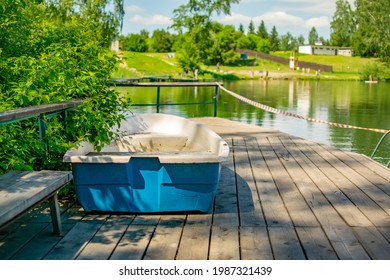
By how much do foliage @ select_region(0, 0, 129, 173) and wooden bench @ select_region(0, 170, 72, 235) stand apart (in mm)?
545

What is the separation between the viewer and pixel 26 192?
2996mm

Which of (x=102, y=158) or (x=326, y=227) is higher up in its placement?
(x=102, y=158)

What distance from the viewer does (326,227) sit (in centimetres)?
369

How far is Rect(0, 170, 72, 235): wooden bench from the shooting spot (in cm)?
272

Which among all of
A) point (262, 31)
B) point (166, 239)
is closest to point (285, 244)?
point (166, 239)

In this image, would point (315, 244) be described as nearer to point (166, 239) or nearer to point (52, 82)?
point (166, 239)

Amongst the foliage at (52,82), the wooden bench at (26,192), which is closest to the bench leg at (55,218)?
the wooden bench at (26,192)

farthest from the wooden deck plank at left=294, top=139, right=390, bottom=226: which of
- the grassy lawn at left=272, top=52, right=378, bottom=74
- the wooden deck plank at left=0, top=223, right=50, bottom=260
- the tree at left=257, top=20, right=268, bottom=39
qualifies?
the tree at left=257, top=20, right=268, bottom=39

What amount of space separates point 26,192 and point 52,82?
1.74m

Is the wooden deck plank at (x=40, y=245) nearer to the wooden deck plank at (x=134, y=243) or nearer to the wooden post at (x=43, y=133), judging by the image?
the wooden deck plank at (x=134, y=243)

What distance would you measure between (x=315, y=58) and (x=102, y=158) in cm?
9922

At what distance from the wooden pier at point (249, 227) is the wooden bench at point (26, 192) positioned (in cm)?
31
